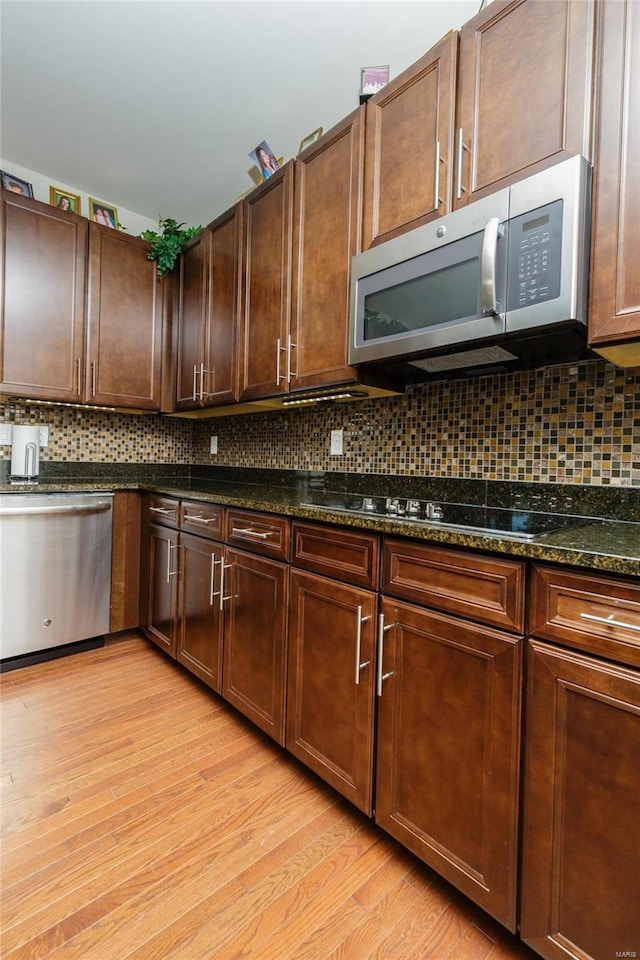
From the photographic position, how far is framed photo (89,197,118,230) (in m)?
2.93

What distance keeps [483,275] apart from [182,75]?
1945 millimetres

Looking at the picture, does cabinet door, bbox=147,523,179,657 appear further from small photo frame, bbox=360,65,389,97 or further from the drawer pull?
small photo frame, bbox=360,65,389,97

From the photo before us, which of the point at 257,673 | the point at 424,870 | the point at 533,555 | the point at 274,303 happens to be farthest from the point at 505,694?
the point at 274,303

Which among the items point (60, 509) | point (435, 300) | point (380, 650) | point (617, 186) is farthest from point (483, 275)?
point (60, 509)

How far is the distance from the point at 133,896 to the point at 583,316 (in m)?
1.86

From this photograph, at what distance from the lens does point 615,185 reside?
3.51ft

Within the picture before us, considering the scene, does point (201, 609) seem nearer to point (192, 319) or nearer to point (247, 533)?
point (247, 533)

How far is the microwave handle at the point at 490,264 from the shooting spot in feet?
3.93

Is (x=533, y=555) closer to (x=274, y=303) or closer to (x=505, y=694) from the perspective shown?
(x=505, y=694)

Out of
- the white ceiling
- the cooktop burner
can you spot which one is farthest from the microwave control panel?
the white ceiling

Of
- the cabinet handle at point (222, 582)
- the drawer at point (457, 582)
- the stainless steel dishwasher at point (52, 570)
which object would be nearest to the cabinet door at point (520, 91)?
→ the drawer at point (457, 582)

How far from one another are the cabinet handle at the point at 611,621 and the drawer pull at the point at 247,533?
3.50 feet

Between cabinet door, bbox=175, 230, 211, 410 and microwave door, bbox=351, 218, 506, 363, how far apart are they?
136 cm

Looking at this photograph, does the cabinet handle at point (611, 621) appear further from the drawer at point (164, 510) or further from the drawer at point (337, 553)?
the drawer at point (164, 510)
